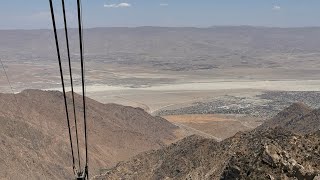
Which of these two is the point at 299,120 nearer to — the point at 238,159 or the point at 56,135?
the point at 56,135

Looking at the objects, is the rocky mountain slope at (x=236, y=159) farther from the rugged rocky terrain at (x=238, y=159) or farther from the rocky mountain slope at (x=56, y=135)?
the rocky mountain slope at (x=56, y=135)

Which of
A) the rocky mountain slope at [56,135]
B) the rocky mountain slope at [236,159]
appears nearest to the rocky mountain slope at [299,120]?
the rocky mountain slope at [56,135]

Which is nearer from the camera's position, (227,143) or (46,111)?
(227,143)

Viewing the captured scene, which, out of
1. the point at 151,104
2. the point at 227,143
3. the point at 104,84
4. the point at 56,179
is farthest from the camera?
the point at 104,84

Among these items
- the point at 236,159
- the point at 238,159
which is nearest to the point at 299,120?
the point at 236,159

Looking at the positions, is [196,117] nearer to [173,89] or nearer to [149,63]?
[173,89]

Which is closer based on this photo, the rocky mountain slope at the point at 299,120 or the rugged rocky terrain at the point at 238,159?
the rugged rocky terrain at the point at 238,159

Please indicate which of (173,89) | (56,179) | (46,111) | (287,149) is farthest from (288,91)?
(287,149)
